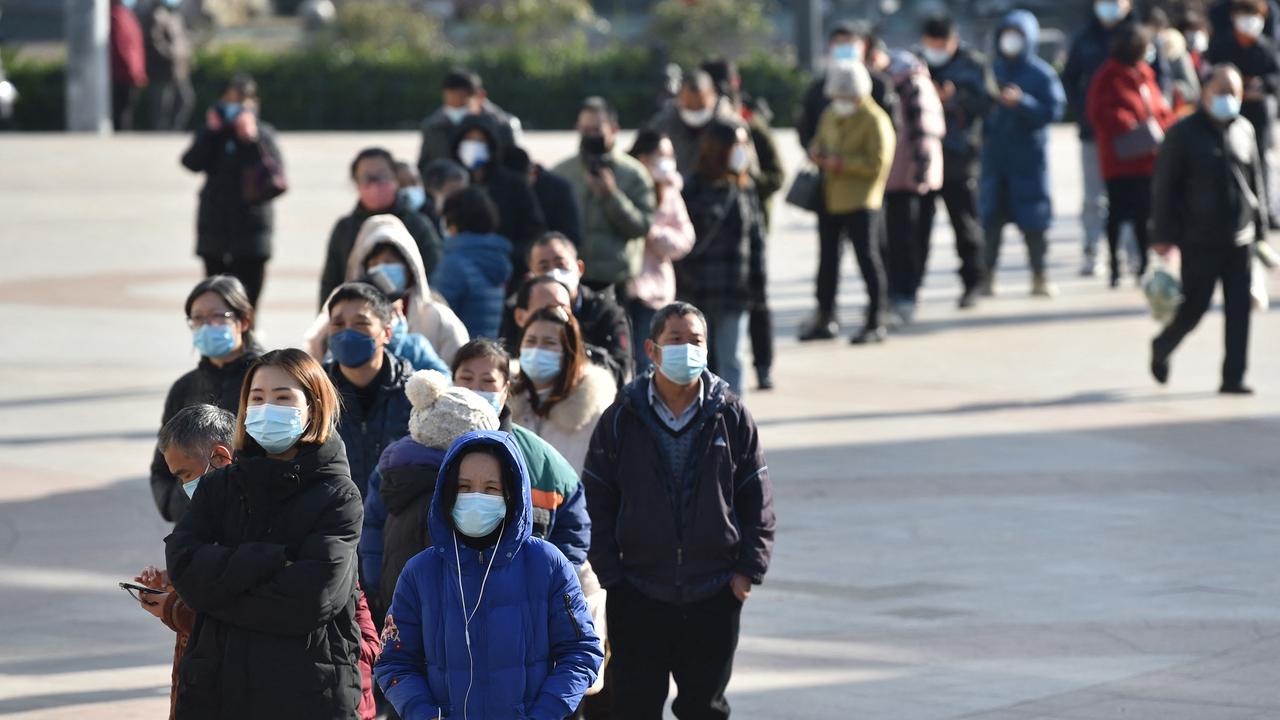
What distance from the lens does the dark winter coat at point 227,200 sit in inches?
611

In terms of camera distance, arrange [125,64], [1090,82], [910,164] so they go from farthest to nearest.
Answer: [125,64] → [1090,82] → [910,164]

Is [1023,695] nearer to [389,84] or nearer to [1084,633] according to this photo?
[1084,633]

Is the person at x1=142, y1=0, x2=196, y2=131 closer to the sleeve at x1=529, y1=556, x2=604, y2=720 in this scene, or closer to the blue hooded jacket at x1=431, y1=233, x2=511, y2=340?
the blue hooded jacket at x1=431, y1=233, x2=511, y2=340

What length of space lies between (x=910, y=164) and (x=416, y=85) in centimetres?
1992

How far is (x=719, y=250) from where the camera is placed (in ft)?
42.9

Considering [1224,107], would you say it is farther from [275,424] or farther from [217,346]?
[275,424]

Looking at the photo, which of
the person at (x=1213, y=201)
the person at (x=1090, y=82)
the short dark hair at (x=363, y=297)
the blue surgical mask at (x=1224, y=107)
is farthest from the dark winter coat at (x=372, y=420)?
the person at (x=1090, y=82)

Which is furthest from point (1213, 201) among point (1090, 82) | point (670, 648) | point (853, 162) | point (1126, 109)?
point (670, 648)

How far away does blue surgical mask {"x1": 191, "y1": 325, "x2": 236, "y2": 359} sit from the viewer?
7.95 meters

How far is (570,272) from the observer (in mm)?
9672

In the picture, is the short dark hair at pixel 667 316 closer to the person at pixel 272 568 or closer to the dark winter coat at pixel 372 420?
the dark winter coat at pixel 372 420

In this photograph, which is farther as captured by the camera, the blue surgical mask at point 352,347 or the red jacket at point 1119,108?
the red jacket at point 1119,108

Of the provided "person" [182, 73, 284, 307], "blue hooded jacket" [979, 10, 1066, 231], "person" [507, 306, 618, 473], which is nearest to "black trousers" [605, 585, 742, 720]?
"person" [507, 306, 618, 473]

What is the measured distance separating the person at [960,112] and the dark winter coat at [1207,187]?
371cm
